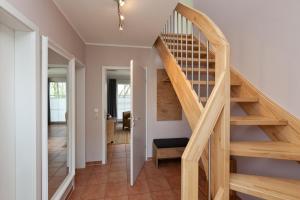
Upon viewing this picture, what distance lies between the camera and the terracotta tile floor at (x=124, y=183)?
8.05 ft

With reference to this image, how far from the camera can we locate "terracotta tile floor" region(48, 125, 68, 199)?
6.88ft

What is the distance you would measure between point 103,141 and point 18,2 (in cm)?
276

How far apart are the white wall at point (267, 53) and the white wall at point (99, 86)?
5.38 ft

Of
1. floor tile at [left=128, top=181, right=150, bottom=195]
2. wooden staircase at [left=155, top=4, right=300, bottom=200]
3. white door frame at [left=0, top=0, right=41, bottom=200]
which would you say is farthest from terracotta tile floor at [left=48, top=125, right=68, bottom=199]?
wooden staircase at [left=155, top=4, right=300, bottom=200]

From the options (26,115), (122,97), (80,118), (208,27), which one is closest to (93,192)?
(80,118)

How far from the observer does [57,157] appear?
238 cm

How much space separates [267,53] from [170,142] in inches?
89.2

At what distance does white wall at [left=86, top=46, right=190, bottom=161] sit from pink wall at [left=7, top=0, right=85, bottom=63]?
0.74 meters

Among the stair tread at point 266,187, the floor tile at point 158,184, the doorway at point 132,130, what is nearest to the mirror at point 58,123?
the doorway at point 132,130

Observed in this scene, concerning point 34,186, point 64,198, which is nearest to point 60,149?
point 64,198

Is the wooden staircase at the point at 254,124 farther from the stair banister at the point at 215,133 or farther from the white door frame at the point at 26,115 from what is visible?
the white door frame at the point at 26,115

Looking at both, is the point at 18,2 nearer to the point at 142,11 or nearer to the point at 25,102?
the point at 25,102

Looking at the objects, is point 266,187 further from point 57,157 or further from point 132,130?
point 57,157

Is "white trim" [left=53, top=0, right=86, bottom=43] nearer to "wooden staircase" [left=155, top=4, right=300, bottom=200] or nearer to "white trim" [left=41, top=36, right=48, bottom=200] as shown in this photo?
"white trim" [left=41, top=36, right=48, bottom=200]
